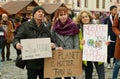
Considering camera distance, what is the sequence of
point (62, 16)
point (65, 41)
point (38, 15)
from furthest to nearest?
point (65, 41)
point (62, 16)
point (38, 15)

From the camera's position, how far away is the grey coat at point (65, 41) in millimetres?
7316

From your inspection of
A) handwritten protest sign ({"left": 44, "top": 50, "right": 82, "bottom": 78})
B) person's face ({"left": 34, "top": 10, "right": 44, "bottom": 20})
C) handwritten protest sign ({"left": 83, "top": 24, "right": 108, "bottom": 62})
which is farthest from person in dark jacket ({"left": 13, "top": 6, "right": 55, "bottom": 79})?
handwritten protest sign ({"left": 83, "top": 24, "right": 108, "bottom": 62})

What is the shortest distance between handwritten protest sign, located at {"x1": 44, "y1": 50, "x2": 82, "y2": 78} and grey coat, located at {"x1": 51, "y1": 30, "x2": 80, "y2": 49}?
0.48ft

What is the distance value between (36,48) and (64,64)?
0.75 meters

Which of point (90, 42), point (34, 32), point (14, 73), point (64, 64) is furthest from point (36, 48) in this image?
point (14, 73)

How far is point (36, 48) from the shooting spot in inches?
263

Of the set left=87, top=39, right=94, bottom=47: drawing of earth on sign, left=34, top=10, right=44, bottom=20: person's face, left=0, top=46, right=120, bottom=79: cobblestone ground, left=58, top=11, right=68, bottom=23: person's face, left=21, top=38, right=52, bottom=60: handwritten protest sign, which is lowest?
left=0, top=46, right=120, bottom=79: cobblestone ground

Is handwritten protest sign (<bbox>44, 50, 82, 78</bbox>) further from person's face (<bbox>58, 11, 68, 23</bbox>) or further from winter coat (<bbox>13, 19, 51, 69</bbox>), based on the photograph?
person's face (<bbox>58, 11, 68, 23</bbox>)

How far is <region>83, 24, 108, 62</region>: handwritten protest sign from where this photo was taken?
745cm

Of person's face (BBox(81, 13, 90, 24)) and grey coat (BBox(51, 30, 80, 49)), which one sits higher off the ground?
person's face (BBox(81, 13, 90, 24))

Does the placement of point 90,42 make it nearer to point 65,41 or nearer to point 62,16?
point 65,41

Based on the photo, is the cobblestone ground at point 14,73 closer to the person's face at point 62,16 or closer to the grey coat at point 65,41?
the grey coat at point 65,41

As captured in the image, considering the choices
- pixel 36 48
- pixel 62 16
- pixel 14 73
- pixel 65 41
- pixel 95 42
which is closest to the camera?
pixel 36 48

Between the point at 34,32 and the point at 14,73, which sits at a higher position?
the point at 34,32
